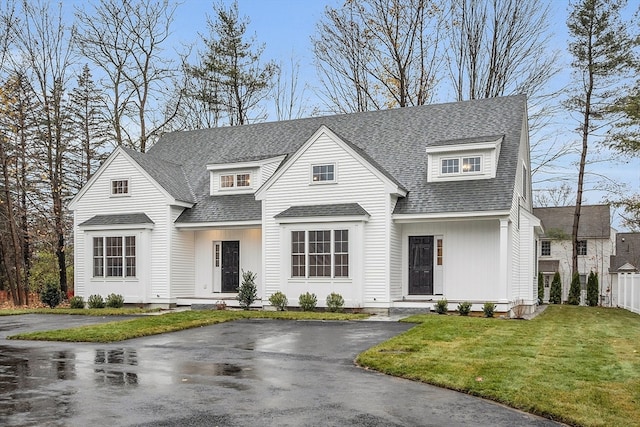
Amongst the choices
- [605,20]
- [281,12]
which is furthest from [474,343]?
[605,20]

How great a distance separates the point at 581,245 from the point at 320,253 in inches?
1233

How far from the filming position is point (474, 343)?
38.5ft

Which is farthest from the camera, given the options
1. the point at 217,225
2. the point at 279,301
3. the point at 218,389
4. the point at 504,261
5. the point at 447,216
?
the point at 217,225

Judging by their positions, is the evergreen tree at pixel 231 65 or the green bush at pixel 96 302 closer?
the green bush at pixel 96 302

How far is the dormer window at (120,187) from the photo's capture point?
75.3 feet

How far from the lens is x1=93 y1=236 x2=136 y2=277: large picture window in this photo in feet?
73.3

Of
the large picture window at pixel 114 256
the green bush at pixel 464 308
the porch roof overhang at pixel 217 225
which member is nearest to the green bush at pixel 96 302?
the large picture window at pixel 114 256

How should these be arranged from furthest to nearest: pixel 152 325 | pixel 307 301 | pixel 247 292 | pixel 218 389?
1. pixel 247 292
2. pixel 307 301
3. pixel 152 325
4. pixel 218 389

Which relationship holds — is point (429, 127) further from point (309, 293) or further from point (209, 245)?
point (209, 245)

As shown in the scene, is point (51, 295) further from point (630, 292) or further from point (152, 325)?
point (630, 292)

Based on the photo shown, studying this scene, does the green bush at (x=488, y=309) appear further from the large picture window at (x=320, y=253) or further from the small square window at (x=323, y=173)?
the small square window at (x=323, y=173)

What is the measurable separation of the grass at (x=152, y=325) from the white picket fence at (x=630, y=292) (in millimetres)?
11802

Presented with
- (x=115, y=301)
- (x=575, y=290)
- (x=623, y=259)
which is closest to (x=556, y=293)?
(x=575, y=290)

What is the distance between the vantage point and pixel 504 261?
59.0 ft
